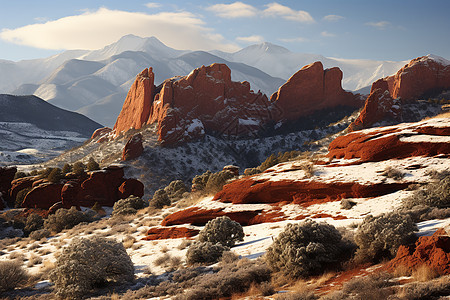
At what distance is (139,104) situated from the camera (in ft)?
321

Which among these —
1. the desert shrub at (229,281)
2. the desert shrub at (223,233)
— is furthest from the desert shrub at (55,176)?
the desert shrub at (229,281)

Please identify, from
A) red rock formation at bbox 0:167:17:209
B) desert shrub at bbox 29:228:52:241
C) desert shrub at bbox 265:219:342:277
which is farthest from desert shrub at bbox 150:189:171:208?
red rock formation at bbox 0:167:17:209

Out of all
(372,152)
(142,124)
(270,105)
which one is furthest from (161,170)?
(372,152)

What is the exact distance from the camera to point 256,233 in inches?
635

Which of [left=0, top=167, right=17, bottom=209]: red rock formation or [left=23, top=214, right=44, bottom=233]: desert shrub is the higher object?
[left=0, top=167, right=17, bottom=209]: red rock formation

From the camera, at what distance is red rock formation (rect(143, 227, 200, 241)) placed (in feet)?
59.9

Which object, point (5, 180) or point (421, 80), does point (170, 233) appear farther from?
point (421, 80)

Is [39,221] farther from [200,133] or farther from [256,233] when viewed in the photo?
[200,133]

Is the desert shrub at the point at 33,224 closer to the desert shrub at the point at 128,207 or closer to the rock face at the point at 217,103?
the desert shrub at the point at 128,207

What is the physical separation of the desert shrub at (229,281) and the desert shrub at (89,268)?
3.21 m

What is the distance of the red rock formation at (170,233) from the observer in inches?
719

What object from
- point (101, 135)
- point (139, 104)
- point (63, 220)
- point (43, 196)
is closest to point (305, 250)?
point (63, 220)

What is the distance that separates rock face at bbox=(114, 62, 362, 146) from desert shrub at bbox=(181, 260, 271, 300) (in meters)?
71.2

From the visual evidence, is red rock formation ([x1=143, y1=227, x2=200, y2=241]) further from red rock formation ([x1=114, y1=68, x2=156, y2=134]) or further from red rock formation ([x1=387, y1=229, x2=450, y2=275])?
red rock formation ([x1=114, y1=68, x2=156, y2=134])
